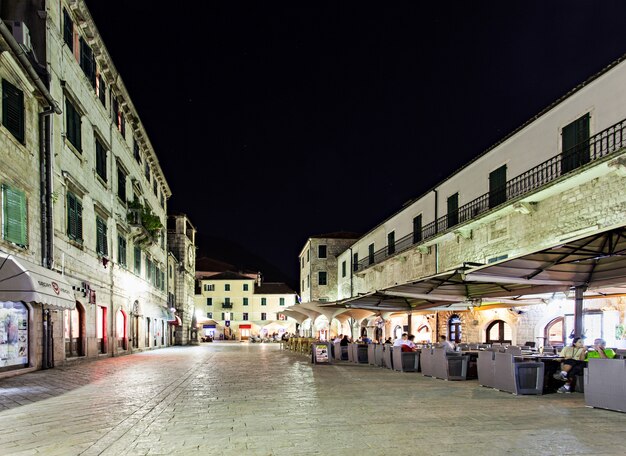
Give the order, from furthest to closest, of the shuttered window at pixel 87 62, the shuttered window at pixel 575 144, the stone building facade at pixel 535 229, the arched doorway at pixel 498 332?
the arched doorway at pixel 498 332, the shuttered window at pixel 87 62, the shuttered window at pixel 575 144, the stone building facade at pixel 535 229

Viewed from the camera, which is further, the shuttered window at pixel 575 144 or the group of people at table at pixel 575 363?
the shuttered window at pixel 575 144

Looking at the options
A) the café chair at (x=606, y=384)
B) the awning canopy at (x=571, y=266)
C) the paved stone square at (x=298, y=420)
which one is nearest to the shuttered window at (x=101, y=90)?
the paved stone square at (x=298, y=420)

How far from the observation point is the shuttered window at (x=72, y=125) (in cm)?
1884

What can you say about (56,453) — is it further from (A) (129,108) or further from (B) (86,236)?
(A) (129,108)

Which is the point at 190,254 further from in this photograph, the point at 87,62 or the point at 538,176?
the point at 538,176

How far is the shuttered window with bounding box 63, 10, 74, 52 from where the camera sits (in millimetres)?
19158

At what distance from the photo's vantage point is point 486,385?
446 inches

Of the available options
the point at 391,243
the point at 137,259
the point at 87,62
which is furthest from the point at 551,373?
the point at 391,243

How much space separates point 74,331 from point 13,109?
8.48 meters

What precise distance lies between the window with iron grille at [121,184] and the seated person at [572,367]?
878 inches

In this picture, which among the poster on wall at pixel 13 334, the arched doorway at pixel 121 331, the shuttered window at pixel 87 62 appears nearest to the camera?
the poster on wall at pixel 13 334

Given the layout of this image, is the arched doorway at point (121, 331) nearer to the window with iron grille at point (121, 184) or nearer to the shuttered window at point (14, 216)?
the window with iron grille at point (121, 184)

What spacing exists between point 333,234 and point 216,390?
52.0 metres

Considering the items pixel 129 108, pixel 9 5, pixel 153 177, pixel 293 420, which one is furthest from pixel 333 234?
pixel 293 420
